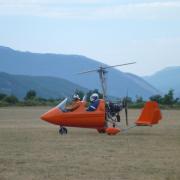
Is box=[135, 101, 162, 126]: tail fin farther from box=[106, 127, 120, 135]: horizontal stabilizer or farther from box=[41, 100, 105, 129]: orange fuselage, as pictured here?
box=[41, 100, 105, 129]: orange fuselage

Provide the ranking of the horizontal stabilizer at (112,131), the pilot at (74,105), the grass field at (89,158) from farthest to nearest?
the pilot at (74,105)
the horizontal stabilizer at (112,131)
the grass field at (89,158)

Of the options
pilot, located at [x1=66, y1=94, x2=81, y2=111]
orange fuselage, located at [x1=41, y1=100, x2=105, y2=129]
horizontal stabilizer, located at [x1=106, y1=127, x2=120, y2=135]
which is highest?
pilot, located at [x1=66, y1=94, x2=81, y2=111]

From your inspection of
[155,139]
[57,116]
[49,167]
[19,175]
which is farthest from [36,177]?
[57,116]

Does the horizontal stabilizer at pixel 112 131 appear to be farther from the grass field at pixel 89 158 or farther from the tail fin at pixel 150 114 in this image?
the grass field at pixel 89 158

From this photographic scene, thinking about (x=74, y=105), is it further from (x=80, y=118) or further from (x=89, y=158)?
(x=89, y=158)

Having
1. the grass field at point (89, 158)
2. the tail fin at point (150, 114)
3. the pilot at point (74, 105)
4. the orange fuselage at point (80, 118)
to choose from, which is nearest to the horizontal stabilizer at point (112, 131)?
the orange fuselage at point (80, 118)

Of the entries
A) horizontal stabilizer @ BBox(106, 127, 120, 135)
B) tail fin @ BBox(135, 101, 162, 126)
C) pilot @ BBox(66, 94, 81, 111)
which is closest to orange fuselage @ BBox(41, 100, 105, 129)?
pilot @ BBox(66, 94, 81, 111)

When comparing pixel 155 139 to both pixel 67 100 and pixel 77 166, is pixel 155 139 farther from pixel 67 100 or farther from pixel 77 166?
pixel 77 166

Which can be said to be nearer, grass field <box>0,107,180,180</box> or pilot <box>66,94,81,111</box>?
grass field <box>0,107,180,180</box>

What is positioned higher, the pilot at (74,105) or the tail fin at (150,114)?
the pilot at (74,105)

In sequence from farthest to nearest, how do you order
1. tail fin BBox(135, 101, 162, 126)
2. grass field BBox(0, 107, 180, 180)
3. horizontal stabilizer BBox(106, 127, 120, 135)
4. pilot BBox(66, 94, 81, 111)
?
pilot BBox(66, 94, 81, 111)
tail fin BBox(135, 101, 162, 126)
horizontal stabilizer BBox(106, 127, 120, 135)
grass field BBox(0, 107, 180, 180)

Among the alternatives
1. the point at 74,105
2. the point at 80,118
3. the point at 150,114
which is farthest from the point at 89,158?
the point at 74,105

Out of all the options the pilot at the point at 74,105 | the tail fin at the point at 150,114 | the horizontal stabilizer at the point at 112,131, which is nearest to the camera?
the horizontal stabilizer at the point at 112,131

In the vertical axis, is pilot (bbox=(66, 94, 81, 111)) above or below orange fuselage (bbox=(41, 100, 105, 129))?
above
